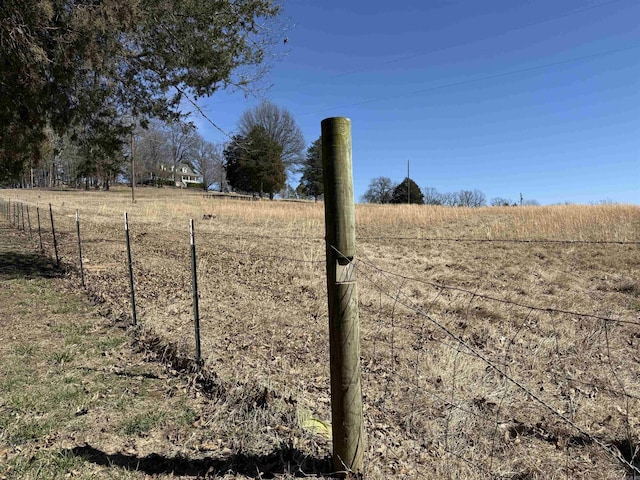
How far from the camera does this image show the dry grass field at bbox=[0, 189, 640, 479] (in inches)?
108

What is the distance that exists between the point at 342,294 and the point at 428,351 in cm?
288

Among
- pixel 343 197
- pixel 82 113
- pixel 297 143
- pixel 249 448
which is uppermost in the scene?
pixel 297 143

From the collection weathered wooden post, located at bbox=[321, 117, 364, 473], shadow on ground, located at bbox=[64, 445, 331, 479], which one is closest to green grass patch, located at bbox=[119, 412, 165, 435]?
shadow on ground, located at bbox=[64, 445, 331, 479]

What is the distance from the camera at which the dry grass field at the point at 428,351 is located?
9.03 ft

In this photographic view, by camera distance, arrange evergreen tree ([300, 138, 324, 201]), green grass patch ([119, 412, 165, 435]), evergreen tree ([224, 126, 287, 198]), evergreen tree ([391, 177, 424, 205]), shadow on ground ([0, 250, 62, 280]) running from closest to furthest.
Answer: green grass patch ([119, 412, 165, 435]) → shadow on ground ([0, 250, 62, 280]) → evergreen tree ([224, 126, 287, 198]) → evergreen tree ([391, 177, 424, 205]) → evergreen tree ([300, 138, 324, 201])

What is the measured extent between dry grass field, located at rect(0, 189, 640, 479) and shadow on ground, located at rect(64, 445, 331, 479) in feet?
0.11

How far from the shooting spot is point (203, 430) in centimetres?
292

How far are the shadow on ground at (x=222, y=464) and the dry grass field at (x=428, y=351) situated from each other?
0.11 feet

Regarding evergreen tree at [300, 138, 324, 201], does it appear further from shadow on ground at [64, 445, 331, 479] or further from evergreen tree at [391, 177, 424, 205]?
shadow on ground at [64, 445, 331, 479]

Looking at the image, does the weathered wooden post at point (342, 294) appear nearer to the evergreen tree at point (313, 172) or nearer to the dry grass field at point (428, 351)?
the dry grass field at point (428, 351)

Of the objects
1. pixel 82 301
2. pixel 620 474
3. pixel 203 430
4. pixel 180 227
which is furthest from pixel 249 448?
pixel 180 227

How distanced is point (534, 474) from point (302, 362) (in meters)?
2.28

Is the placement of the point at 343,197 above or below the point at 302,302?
above

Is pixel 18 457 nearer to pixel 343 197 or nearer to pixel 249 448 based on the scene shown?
pixel 249 448
